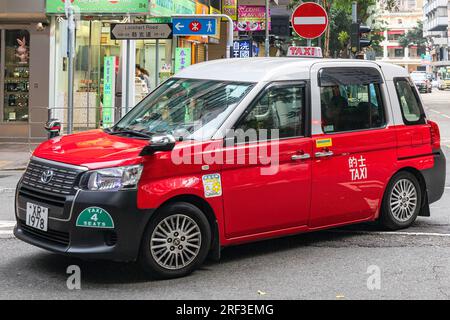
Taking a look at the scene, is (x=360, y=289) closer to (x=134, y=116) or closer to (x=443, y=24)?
(x=134, y=116)

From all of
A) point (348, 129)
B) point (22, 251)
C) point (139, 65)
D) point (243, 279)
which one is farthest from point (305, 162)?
point (139, 65)

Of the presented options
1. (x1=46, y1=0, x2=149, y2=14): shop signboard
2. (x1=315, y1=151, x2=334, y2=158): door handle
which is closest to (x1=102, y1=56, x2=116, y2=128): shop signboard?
(x1=46, y1=0, x2=149, y2=14): shop signboard

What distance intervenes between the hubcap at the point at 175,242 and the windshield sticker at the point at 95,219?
1.27 feet

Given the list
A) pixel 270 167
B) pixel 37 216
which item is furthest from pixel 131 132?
pixel 270 167

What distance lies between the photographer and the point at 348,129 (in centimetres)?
679

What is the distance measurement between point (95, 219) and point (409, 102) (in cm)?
385

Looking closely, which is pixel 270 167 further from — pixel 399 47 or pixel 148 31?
pixel 399 47

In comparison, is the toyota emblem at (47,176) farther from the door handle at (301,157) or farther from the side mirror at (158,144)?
the door handle at (301,157)

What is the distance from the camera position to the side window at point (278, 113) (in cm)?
609

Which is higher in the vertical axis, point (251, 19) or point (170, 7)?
point (251, 19)

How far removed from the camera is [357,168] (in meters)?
6.76

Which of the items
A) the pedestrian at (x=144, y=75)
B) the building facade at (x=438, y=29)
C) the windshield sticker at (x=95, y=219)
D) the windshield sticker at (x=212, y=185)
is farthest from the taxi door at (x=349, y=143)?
the building facade at (x=438, y=29)

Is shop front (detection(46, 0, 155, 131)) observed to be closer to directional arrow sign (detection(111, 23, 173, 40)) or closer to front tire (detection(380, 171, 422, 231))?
directional arrow sign (detection(111, 23, 173, 40))

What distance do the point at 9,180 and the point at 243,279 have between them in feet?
24.7
